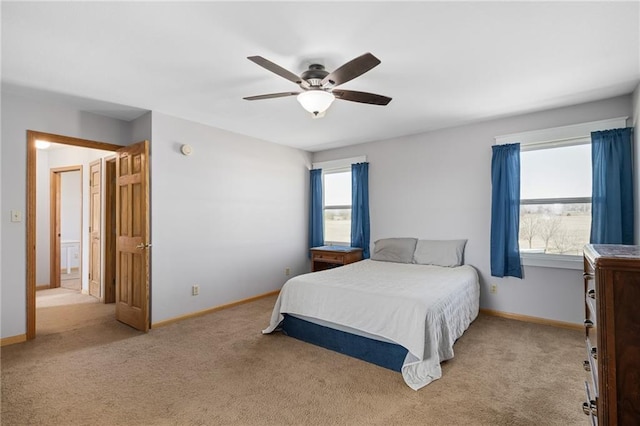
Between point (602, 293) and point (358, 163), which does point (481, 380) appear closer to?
point (602, 293)

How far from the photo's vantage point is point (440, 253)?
4.14 metres

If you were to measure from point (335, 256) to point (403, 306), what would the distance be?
7.92 ft

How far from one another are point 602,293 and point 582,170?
10.4 ft

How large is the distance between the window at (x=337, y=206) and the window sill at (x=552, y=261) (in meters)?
2.66

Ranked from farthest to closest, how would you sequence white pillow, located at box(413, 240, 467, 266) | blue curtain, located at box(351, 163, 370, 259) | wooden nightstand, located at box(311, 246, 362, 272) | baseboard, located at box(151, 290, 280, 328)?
blue curtain, located at box(351, 163, 370, 259)
wooden nightstand, located at box(311, 246, 362, 272)
white pillow, located at box(413, 240, 467, 266)
baseboard, located at box(151, 290, 280, 328)

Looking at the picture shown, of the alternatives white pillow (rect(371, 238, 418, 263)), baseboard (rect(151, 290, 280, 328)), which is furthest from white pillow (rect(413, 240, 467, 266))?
baseboard (rect(151, 290, 280, 328))

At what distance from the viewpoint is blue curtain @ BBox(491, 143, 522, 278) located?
12.3 ft

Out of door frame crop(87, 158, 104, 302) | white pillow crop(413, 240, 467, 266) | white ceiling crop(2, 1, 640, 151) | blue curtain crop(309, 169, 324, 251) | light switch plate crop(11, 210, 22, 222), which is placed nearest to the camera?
white ceiling crop(2, 1, 640, 151)

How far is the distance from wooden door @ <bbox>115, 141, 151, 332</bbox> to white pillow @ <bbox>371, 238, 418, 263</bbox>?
119 inches

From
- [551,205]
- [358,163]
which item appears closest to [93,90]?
[358,163]

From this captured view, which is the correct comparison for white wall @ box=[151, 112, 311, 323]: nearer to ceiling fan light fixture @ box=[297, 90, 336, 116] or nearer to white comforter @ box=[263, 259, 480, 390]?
white comforter @ box=[263, 259, 480, 390]

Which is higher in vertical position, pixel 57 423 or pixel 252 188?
pixel 252 188

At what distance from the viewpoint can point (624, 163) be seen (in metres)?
3.13

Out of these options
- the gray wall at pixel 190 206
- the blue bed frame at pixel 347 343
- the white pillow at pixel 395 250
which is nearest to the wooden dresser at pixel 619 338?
the blue bed frame at pixel 347 343
